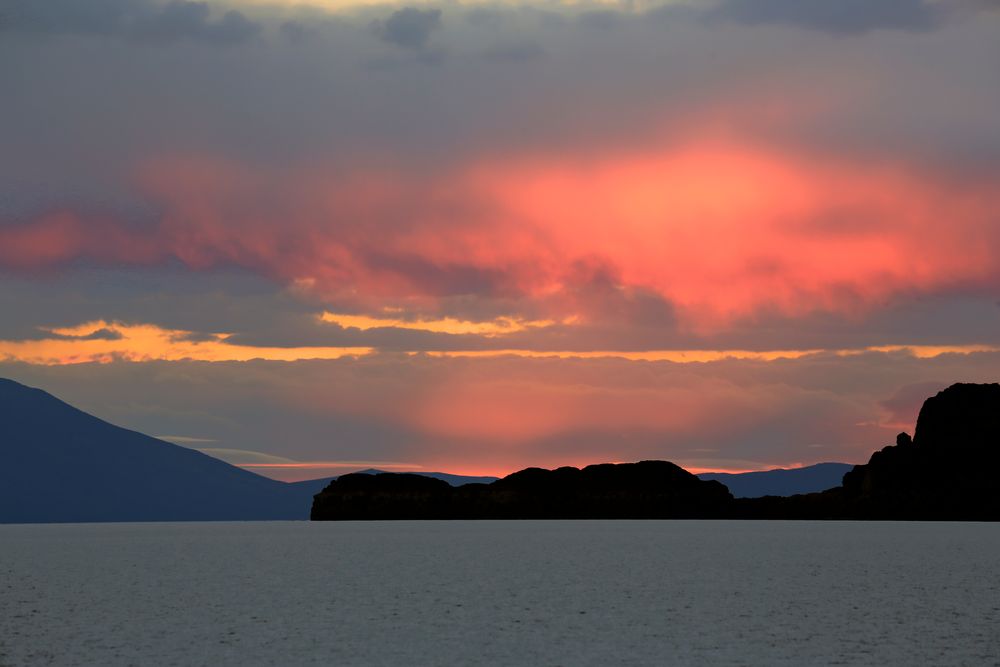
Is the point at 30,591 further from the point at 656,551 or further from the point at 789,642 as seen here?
the point at 656,551

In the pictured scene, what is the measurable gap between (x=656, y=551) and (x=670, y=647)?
12880 centimetres

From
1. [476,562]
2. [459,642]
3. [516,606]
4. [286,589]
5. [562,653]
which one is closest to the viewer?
[562,653]

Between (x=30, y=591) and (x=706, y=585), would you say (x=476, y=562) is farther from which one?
(x=30, y=591)

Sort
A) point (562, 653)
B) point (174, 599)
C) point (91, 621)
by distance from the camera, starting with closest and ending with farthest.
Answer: point (562, 653)
point (91, 621)
point (174, 599)

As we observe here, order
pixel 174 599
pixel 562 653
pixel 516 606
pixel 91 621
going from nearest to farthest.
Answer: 1. pixel 562 653
2. pixel 91 621
3. pixel 516 606
4. pixel 174 599

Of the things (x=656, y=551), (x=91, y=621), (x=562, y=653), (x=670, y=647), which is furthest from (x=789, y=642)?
(x=656, y=551)

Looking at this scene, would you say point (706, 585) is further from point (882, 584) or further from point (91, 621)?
point (91, 621)

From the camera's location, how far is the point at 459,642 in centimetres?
6581

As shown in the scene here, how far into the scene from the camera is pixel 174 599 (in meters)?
95.8

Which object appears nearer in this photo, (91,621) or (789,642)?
(789,642)

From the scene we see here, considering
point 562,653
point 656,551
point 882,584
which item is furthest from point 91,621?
point 656,551

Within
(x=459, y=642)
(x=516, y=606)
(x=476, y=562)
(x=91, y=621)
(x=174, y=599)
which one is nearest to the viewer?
(x=459, y=642)

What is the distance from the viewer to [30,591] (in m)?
107

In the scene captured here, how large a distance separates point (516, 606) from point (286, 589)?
27273mm
